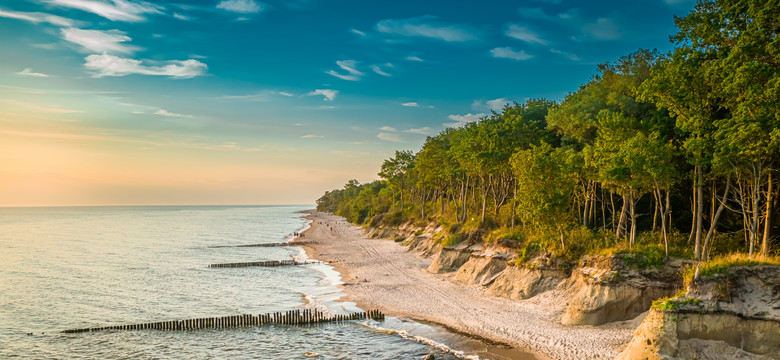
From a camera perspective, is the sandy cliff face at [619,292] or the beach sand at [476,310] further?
the sandy cliff face at [619,292]

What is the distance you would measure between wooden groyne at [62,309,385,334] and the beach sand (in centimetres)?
315

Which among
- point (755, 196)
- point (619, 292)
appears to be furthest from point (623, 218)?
point (755, 196)

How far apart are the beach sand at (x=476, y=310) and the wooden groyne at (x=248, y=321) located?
315 cm

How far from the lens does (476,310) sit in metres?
29.9

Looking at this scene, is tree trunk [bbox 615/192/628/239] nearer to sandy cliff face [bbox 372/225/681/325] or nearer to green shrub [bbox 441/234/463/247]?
sandy cliff face [bbox 372/225/681/325]

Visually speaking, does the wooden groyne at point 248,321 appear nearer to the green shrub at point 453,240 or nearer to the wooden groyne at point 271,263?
the green shrub at point 453,240

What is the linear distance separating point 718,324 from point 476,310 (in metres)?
14.0

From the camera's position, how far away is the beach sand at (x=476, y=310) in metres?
22.8

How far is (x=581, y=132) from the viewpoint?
36.3 meters

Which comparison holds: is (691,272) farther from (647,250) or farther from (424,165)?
(424,165)

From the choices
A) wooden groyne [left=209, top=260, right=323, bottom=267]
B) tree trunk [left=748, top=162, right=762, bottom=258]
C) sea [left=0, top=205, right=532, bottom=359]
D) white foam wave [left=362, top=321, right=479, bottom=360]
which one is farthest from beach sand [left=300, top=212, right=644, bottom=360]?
wooden groyne [left=209, top=260, right=323, bottom=267]

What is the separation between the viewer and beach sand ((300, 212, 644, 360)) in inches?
897

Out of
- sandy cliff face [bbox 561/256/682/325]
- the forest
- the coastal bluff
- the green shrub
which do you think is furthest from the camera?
the green shrub

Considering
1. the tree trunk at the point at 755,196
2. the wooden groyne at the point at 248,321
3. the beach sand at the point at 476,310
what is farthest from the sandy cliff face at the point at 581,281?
the wooden groyne at the point at 248,321
